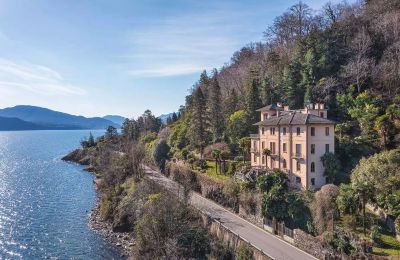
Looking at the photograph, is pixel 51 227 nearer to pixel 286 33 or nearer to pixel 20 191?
pixel 20 191

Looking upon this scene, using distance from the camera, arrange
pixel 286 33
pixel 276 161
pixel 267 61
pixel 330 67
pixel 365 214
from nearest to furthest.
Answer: pixel 365 214 < pixel 276 161 < pixel 330 67 < pixel 267 61 < pixel 286 33

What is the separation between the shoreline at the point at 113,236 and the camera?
43959 millimetres

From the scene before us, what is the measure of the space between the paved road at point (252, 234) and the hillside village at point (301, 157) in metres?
1.04

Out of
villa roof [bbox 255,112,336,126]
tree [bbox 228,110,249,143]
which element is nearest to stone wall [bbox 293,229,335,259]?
villa roof [bbox 255,112,336,126]

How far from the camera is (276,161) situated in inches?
1825

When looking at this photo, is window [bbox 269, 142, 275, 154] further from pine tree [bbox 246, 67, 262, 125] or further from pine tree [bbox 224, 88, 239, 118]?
pine tree [bbox 224, 88, 239, 118]

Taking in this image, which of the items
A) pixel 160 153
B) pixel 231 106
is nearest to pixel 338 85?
pixel 231 106

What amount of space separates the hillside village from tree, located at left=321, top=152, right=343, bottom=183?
0.38ft

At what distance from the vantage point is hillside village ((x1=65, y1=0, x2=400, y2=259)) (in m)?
31.9

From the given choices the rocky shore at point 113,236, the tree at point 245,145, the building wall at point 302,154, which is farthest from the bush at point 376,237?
the tree at point 245,145

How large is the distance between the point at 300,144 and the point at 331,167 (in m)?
4.36

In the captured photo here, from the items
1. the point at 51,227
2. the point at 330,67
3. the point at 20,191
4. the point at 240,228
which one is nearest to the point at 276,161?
the point at 240,228

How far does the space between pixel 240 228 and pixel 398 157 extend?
16994 millimetres

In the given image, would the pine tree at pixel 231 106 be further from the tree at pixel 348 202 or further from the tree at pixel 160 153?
the tree at pixel 348 202
